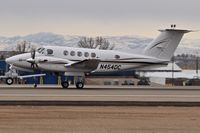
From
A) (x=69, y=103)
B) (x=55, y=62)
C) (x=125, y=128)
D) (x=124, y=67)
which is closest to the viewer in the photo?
(x=125, y=128)

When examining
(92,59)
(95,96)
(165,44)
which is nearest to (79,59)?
(92,59)

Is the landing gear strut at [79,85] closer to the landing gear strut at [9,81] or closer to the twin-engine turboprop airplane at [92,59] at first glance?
the twin-engine turboprop airplane at [92,59]

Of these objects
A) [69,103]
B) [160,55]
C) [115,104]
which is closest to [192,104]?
[115,104]

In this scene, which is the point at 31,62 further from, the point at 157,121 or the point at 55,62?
the point at 157,121

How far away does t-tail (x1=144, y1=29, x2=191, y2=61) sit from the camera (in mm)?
54062

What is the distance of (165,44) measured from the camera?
54781 mm

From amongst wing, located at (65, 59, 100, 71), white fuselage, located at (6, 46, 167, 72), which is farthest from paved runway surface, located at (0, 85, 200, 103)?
white fuselage, located at (6, 46, 167, 72)

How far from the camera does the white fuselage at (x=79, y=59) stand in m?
49.1

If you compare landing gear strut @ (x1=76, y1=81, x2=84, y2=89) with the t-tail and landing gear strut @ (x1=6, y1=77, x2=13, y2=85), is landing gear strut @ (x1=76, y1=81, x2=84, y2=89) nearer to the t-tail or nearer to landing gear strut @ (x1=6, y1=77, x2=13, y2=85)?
the t-tail

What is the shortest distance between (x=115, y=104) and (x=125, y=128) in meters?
9.47

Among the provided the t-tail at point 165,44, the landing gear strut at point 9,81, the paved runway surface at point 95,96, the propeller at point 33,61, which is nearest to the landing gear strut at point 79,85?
the propeller at point 33,61

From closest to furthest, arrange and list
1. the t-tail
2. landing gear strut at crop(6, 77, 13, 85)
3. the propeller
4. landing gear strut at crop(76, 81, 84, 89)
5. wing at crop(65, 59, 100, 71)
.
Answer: the propeller < wing at crop(65, 59, 100, 71) < landing gear strut at crop(76, 81, 84, 89) < the t-tail < landing gear strut at crop(6, 77, 13, 85)

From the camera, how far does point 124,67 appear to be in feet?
172

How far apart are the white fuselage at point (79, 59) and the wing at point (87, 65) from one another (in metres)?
0.44
